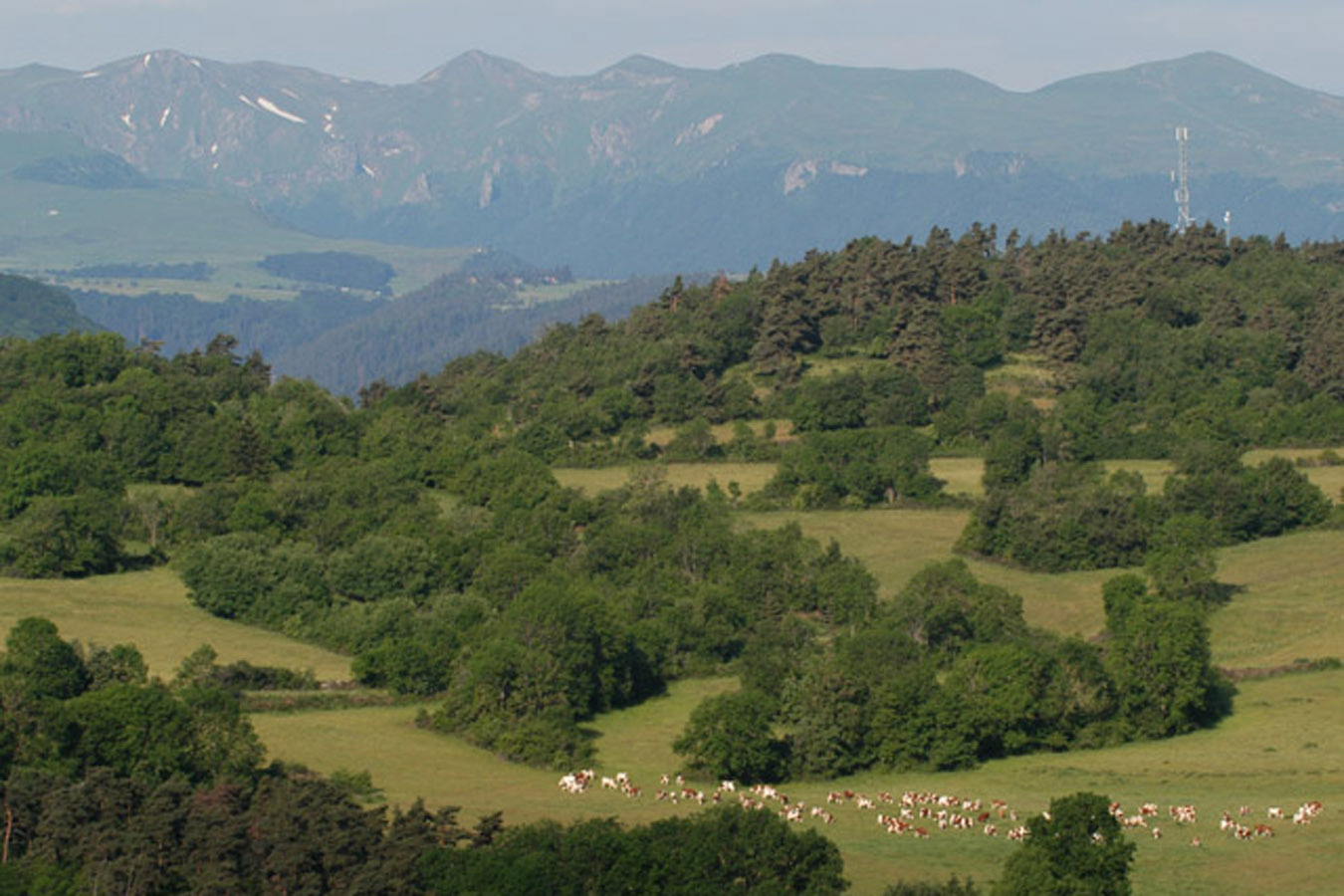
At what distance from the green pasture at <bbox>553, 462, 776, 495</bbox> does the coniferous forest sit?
201 cm

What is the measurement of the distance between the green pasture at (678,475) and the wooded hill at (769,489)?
2.14 m

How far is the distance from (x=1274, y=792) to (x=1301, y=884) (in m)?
11.6

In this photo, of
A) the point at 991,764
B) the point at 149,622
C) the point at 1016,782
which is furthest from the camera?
the point at 149,622

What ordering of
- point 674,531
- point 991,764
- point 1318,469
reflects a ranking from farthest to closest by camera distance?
1. point 1318,469
2. point 674,531
3. point 991,764

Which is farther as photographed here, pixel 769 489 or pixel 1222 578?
pixel 769 489

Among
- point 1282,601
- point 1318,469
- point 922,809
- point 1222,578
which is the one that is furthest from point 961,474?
point 922,809

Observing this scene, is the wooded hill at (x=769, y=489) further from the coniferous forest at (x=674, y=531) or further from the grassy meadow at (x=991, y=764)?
the grassy meadow at (x=991, y=764)

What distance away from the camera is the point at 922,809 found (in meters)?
59.2

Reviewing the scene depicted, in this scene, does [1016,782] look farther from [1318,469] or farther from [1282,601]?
[1318,469]

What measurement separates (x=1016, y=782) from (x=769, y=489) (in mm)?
49064

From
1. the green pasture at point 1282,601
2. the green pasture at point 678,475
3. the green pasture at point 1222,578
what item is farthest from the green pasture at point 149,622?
the green pasture at point 1282,601

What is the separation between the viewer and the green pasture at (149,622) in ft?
269

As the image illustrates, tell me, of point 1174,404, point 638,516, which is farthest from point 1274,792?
point 1174,404

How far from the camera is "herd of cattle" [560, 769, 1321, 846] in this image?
56000 millimetres
